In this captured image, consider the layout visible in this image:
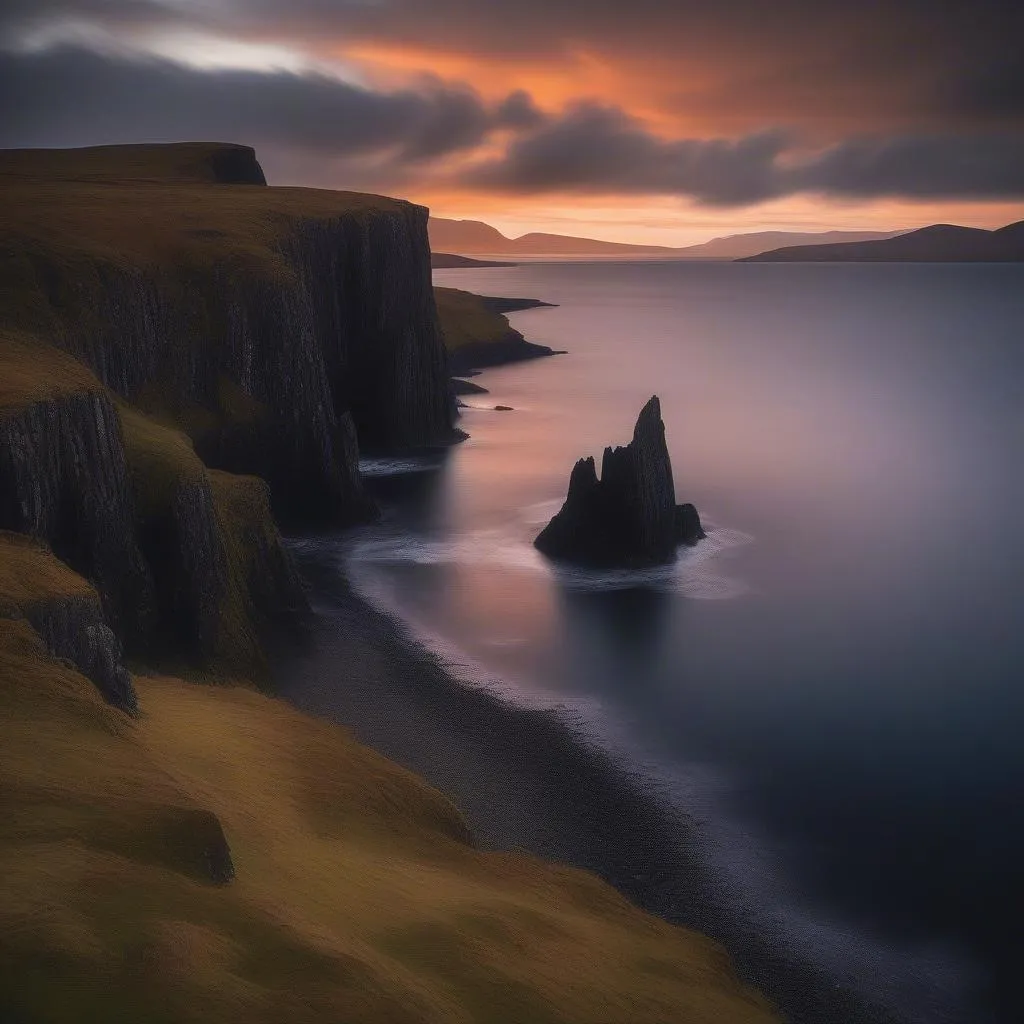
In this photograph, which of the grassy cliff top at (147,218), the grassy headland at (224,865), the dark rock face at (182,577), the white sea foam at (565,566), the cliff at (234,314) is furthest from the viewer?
the white sea foam at (565,566)

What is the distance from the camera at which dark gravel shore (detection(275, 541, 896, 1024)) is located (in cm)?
3188

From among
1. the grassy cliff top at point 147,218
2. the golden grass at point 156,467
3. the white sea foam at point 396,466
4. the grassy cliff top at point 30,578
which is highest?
the grassy cliff top at point 147,218

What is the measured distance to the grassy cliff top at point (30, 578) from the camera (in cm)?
2845

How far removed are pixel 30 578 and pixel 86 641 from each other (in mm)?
2316

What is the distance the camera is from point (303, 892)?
24000 mm

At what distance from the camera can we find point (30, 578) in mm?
29984

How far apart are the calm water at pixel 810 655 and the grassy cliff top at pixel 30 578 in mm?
22130

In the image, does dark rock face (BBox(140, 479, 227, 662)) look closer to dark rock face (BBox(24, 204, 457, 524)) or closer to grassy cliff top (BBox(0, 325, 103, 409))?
grassy cliff top (BBox(0, 325, 103, 409))

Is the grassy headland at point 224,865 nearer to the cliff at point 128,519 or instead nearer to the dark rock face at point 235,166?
the cliff at point 128,519

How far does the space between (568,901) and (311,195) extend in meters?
90.0

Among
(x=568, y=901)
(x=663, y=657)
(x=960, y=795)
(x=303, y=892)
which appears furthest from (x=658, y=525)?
(x=303, y=892)

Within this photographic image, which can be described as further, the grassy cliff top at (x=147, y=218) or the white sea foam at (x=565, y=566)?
the white sea foam at (x=565, y=566)

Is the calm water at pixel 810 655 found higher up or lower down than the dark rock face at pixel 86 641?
lower down

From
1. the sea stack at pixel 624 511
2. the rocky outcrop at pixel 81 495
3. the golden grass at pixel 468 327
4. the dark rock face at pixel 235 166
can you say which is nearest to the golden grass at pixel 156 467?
the rocky outcrop at pixel 81 495
